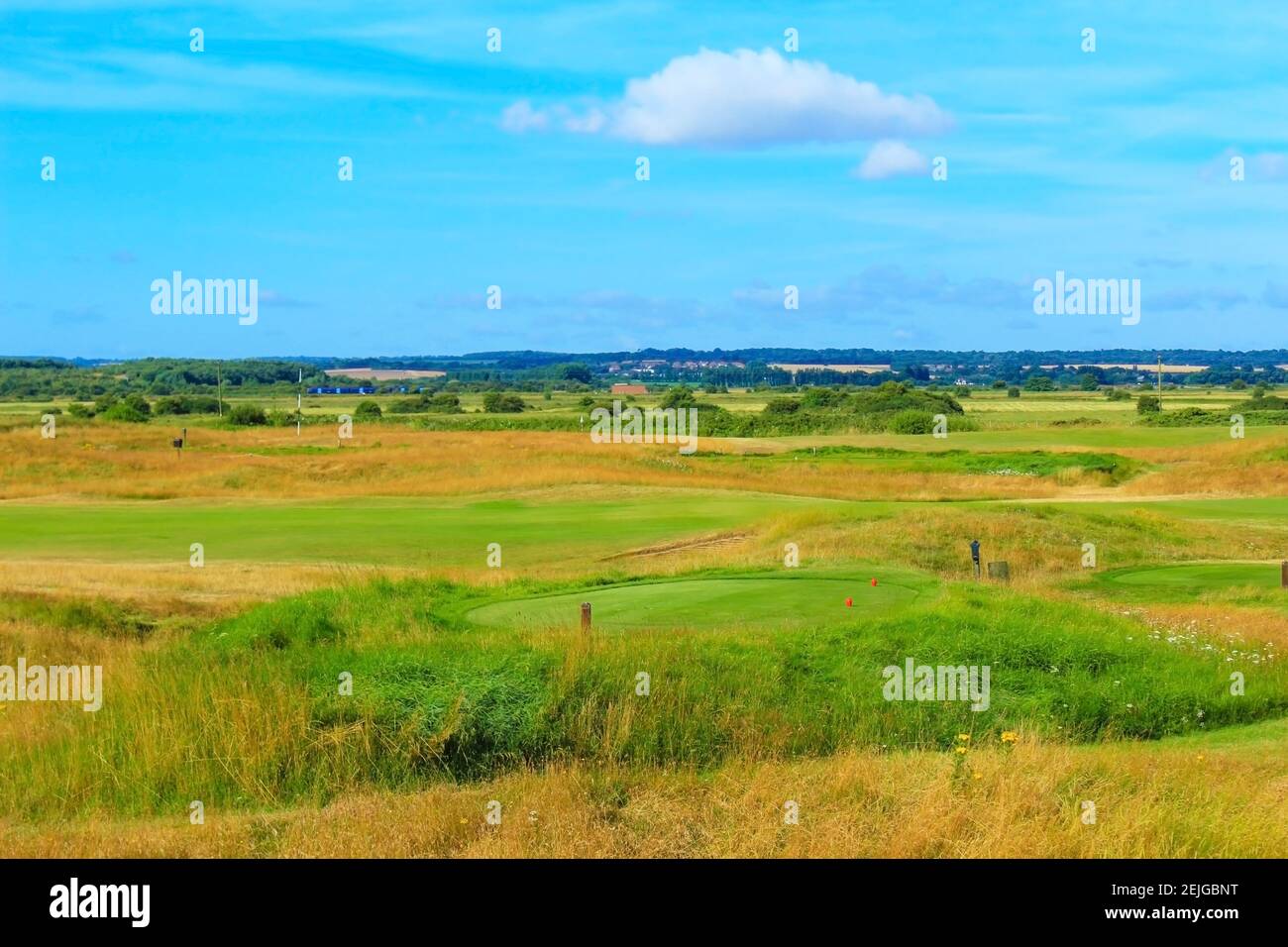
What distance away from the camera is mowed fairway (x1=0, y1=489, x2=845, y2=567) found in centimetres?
3075

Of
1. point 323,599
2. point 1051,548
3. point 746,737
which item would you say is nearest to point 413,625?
point 323,599

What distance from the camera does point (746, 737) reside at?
44.2 ft

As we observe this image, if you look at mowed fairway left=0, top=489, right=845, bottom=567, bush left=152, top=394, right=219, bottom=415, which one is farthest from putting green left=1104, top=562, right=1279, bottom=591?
bush left=152, top=394, right=219, bottom=415

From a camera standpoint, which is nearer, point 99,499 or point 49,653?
point 49,653

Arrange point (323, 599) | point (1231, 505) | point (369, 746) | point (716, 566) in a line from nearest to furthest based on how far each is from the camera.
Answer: point (369, 746) < point (323, 599) < point (716, 566) < point (1231, 505)

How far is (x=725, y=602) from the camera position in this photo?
1880cm

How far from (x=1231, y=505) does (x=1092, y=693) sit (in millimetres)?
32649

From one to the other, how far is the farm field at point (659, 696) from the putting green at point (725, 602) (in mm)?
95

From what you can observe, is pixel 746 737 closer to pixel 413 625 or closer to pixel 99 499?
pixel 413 625

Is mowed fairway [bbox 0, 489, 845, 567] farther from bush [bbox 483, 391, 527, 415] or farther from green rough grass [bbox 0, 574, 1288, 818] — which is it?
bush [bbox 483, 391, 527, 415]

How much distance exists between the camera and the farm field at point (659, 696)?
10336mm

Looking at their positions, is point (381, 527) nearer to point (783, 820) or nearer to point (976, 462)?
point (783, 820)

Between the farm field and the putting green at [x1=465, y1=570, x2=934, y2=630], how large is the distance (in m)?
0.10
